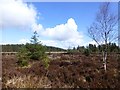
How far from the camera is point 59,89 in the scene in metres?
9.55

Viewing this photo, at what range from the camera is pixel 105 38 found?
58.6ft

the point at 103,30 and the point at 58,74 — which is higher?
the point at 103,30

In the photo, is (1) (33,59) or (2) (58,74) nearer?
(2) (58,74)

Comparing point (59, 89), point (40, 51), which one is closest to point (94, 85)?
point (59, 89)

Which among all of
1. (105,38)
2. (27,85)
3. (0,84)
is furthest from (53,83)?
(105,38)

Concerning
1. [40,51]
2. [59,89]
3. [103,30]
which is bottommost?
[59,89]

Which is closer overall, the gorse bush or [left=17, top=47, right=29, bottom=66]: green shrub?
[left=17, top=47, right=29, bottom=66]: green shrub

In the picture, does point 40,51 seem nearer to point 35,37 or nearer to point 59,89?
point 35,37

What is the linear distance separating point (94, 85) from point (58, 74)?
11.3 ft

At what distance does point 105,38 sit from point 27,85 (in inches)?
400

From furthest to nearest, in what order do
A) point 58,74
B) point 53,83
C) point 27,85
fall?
point 58,74
point 53,83
point 27,85

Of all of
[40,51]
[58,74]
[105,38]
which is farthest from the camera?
[40,51]

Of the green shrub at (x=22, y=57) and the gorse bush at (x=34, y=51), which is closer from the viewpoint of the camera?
the green shrub at (x=22, y=57)

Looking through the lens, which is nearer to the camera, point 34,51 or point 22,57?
point 22,57
